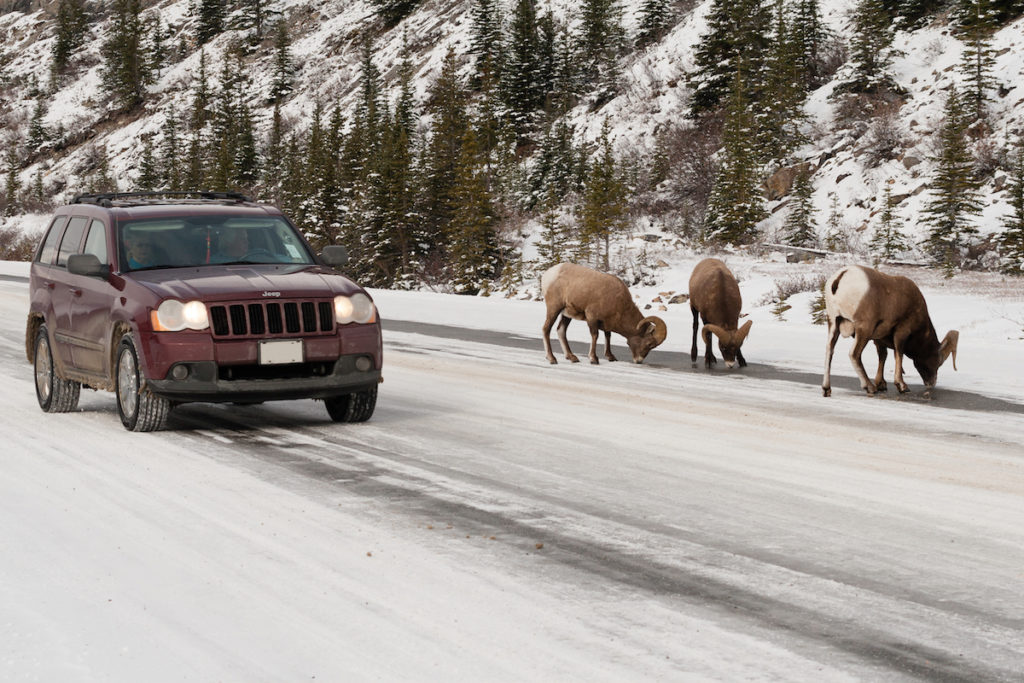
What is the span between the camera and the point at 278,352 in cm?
927

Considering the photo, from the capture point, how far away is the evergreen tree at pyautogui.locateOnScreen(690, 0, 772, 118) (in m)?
55.2

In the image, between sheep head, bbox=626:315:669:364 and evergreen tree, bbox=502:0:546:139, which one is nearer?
sheep head, bbox=626:315:669:364

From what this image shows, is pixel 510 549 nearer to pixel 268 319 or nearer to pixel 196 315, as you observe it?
pixel 268 319

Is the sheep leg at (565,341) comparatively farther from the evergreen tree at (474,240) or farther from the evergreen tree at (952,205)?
the evergreen tree at (474,240)

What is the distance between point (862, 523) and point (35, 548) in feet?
15.0

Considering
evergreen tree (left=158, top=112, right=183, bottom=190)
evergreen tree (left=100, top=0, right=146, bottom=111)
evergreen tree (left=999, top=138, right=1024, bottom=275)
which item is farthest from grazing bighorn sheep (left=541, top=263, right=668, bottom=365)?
evergreen tree (left=100, top=0, right=146, bottom=111)

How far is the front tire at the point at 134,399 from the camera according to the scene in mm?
9398

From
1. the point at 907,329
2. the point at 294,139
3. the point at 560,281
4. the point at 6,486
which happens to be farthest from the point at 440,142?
the point at 6,486

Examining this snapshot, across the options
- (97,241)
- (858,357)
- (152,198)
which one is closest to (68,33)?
(152,198)

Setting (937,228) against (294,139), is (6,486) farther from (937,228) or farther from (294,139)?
(294,139)

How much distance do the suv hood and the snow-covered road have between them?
122 cm

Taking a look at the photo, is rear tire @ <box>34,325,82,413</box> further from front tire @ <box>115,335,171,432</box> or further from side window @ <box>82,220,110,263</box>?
front tire @ <box>115,335,171,432</box>

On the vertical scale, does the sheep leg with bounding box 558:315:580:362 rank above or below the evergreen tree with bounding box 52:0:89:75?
below

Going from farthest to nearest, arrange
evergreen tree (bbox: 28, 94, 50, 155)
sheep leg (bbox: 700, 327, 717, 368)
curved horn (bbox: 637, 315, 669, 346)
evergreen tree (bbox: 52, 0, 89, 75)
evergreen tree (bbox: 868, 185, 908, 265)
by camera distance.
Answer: evergreen tree (bbox: 52, 0, 89, 75)
evergreen tree (bbox: 28, 94, 50, 155)
evergreen tree (bbox: 868, 185, 908, 265)
curved horn (bbox: 637, 315, 669, 346)
sheep leg (bbox: 700, 327, 717, 368)
